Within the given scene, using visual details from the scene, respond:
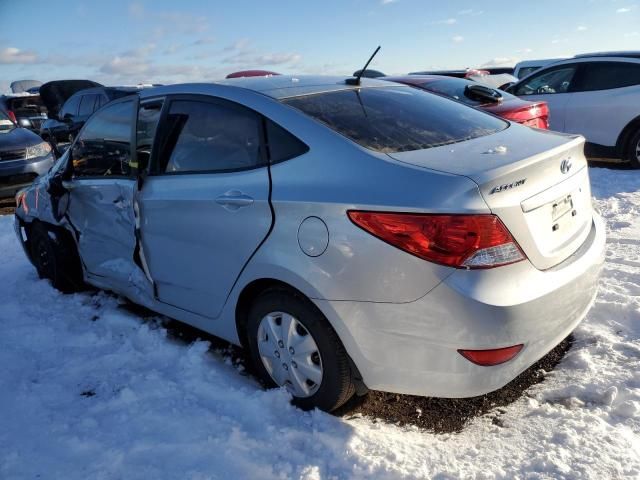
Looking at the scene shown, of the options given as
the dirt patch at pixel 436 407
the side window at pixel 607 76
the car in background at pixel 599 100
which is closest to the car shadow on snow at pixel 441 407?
the dirt patch at pixel 436 407

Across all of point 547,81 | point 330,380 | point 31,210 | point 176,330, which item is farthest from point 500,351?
point 547,81

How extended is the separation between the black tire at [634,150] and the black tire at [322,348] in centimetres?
703

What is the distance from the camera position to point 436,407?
2693 millimetres

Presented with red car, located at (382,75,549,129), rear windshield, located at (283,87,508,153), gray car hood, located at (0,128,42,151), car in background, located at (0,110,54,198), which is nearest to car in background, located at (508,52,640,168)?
red car, located at (382,75,549,129)

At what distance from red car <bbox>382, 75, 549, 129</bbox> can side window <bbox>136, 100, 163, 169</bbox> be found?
3.89 meters

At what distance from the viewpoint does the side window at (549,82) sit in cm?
859

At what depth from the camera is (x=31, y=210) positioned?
14.9 feet

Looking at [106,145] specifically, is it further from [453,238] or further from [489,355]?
[489,355]

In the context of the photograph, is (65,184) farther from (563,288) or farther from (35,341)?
(563,288)

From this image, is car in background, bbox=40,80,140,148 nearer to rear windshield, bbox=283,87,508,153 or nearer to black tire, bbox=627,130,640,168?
rear windshield, bbox=283,87,508,153

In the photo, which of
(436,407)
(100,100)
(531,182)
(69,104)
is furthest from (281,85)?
(69,104)

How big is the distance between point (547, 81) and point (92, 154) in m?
7.60

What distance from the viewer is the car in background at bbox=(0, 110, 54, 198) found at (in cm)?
811

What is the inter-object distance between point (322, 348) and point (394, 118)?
1230mm
